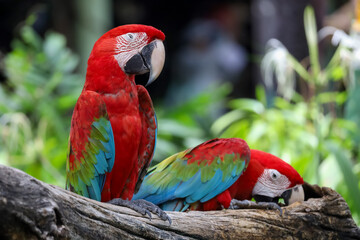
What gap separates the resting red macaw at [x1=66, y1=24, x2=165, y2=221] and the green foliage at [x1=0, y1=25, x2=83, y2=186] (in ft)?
4.99

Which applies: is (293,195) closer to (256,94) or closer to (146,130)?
(146,130)

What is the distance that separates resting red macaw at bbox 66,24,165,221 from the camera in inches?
61.4

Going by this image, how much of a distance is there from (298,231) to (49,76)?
245cm

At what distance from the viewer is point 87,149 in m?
1.57

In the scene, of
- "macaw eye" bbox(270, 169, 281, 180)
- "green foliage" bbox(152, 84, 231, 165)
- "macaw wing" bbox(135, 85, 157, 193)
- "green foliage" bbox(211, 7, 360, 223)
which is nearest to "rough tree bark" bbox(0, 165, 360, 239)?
"macaw eye" bbox(270, 169, 281, 180)

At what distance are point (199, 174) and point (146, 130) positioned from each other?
282 mm

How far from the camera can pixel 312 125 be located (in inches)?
126

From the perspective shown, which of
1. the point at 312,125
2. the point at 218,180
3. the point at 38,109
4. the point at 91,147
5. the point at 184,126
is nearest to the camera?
the point at 91,147

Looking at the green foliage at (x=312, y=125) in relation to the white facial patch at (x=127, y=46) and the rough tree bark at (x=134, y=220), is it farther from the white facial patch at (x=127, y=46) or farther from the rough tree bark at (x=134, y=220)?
the white facial patch at (x=127, y=46)

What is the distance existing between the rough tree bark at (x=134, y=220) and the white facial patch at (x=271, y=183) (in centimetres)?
9

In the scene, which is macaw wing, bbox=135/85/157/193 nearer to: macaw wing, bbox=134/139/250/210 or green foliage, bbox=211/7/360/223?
macaw wing, bbox=134/139/250/210

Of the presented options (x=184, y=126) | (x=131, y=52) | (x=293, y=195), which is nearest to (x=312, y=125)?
(x=184, y=126)

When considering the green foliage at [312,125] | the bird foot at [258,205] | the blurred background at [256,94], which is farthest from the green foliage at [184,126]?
the bird foot at [258,205]

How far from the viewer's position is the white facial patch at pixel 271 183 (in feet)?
6.00
